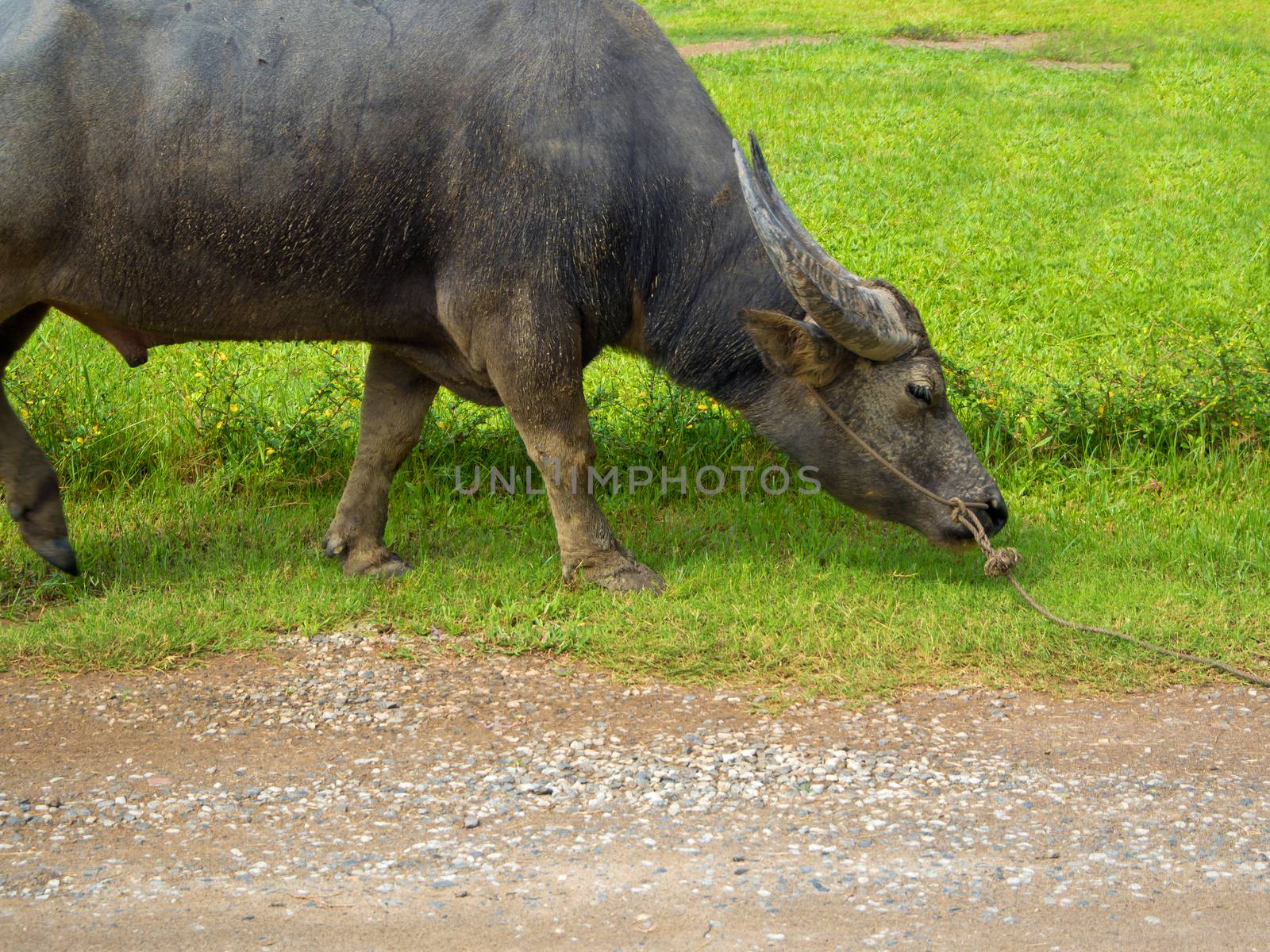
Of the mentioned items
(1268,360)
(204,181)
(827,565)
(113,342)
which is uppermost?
(204,181)

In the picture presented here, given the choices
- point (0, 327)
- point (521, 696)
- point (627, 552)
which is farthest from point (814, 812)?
point (0, 327)

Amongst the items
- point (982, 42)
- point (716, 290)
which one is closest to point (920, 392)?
point (716, 290)

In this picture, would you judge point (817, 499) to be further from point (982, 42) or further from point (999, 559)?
point (982, 42)

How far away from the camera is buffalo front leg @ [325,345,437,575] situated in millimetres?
5305

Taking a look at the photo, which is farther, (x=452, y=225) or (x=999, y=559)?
(x=999, y=559)

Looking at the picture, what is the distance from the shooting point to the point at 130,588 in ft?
16.5

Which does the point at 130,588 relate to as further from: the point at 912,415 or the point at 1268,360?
the point at 1268,360

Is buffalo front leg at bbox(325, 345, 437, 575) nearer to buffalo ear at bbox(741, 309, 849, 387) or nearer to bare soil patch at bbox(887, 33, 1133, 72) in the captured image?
buffalo ear at bbox(741, 309, 849, 387)

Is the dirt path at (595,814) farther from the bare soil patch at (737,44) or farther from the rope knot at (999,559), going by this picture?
the bare soil patch at (737,44)

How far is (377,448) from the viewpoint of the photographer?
532 cm

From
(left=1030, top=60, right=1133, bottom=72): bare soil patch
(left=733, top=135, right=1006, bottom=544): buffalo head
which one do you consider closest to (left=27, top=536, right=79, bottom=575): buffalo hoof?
(left=733, top=135, right=1006, bottom=544): buffalo head

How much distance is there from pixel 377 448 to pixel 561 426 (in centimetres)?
86

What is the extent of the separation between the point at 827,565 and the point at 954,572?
0.48 meters

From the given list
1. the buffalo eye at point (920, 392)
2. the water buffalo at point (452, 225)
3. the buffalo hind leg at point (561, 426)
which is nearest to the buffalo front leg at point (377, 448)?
the water buffalo at point (452, 225)
